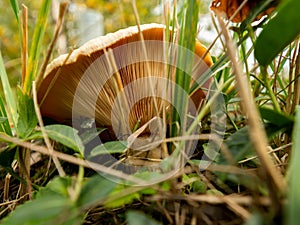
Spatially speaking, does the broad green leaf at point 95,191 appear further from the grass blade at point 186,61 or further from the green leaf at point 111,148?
the grass blade at point 186,61

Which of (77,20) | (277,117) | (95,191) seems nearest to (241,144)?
(277,117)

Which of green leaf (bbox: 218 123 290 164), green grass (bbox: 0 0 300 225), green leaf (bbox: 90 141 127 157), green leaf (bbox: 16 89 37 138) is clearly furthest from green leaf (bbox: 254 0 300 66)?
green leaf (bbox: 16 89 37 138)

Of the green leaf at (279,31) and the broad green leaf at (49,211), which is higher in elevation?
the green leaf at (279,31)

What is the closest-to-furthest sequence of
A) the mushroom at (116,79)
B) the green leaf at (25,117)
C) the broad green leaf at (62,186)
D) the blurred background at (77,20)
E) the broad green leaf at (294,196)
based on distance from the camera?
1. the broad green leaf at (294,196)
2. the broad green leaf at (62,186)
3. the green leaf at (25,117)
4. the mushroom at (116,79)
5. the blurred background at (77,20)

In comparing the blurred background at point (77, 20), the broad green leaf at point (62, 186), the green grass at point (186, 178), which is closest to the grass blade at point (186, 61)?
the green grass at point (186, 178)

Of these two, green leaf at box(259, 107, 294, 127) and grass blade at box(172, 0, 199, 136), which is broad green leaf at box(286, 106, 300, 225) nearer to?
green leaf at box(259, 107, 294, 127)

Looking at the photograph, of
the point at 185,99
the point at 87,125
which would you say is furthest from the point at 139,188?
the point at 87,125

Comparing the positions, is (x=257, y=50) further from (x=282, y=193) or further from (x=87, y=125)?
(x=87, y=125)

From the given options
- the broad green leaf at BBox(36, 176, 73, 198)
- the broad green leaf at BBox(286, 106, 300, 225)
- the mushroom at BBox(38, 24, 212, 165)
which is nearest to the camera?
the broad green leaf at BBox(286, 106, 300, 225)
